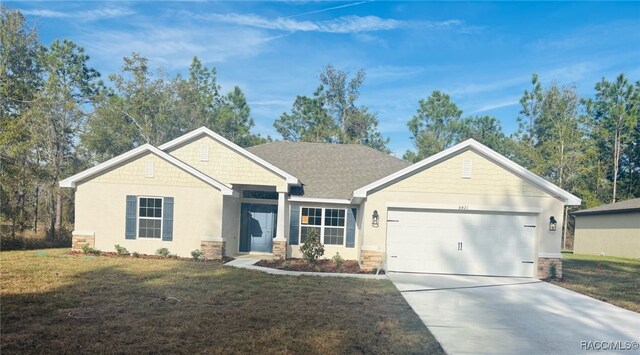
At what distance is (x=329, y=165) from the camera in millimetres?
17797

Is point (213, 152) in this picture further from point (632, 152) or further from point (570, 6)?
point (632, 152)

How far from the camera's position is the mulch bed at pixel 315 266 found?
12.3 m

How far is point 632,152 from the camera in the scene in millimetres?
35812

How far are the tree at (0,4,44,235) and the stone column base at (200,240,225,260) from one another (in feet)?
23.4

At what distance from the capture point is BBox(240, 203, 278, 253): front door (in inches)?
640

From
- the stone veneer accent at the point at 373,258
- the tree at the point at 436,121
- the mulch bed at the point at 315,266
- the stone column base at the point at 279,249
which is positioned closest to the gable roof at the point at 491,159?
the stone veneer accent at the point at 373,258

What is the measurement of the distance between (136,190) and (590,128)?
37577mm

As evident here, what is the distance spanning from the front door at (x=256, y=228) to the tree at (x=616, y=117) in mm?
31667

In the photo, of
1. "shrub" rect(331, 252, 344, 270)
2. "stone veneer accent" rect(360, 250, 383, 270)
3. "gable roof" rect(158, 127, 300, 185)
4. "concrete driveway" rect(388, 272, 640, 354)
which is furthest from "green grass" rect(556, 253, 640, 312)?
"gable roof" rect(158, 127, 300, 185)

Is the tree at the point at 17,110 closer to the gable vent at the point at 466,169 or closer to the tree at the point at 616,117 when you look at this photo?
the gable vent at the point at 466,169

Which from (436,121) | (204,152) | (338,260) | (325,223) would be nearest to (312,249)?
(338,260)

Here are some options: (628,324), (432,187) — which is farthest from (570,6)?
(628,324)

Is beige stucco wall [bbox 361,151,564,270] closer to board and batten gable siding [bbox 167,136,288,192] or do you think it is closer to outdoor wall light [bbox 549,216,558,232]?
outdoor wall light [bbox 549,216,558,232]

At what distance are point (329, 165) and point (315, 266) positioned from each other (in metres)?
5.95
